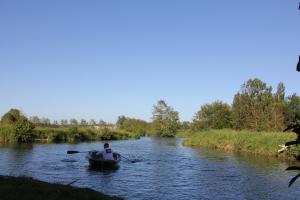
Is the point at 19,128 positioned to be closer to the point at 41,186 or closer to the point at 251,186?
the point at 251,186

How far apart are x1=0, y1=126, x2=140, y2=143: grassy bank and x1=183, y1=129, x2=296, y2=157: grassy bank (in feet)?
74.6

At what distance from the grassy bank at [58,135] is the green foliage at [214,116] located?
19921 millimetres

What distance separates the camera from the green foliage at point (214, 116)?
81875mm

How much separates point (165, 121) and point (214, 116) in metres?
57.9

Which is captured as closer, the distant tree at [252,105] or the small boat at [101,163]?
the small boat at [101,163]

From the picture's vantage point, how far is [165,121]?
13938 centimetres

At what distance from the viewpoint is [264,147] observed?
1873 inches

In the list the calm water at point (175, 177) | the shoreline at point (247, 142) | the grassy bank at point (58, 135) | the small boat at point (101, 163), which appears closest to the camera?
the calm water at point (175, 177)

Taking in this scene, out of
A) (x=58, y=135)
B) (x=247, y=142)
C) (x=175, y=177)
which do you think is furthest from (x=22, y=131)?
(x=175, y=177)

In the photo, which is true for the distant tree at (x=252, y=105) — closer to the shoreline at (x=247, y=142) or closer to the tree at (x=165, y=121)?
the shoreline at (x=247, y=142)

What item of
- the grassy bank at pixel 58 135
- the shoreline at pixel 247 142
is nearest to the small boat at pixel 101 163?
the shoreline at pixel 247 142

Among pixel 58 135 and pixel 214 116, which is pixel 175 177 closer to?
pixel 58 135

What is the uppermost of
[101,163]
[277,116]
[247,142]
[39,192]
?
[277,116]

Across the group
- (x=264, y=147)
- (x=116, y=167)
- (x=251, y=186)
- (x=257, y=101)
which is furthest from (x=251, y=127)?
(x=251, y=186)
